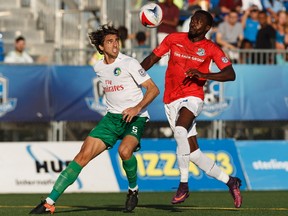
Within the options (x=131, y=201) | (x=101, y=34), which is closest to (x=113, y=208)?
(x=131, y=201)

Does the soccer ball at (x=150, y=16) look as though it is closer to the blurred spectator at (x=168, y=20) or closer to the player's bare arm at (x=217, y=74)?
the player's bare arm at (x=217, y=74)

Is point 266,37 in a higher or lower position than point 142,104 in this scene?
lower

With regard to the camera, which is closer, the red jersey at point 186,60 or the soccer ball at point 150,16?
the red jersey at point 186,60

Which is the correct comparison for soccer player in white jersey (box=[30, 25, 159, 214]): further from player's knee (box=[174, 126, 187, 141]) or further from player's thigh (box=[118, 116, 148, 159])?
player's knee (box=[174, 126, 187, 141])

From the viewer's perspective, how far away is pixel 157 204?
1463cm

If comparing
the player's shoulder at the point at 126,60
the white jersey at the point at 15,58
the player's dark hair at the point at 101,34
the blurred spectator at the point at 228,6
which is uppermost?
the player's dark hair at the point at 101,34

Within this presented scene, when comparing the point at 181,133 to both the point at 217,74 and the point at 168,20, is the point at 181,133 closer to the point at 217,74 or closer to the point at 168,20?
the point at 217,74

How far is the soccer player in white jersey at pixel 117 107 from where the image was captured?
12.1 m

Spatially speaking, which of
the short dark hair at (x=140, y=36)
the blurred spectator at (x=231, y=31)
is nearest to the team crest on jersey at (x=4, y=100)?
the short dark hair at (x=140, y=36)

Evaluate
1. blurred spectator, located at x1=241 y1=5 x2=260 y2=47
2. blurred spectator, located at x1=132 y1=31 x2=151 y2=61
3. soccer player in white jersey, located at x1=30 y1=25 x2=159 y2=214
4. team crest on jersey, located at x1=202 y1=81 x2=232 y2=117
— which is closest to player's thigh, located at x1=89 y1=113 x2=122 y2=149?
soccer player in white jersey, located at x1=30 y1=25 x2=159 y2=214

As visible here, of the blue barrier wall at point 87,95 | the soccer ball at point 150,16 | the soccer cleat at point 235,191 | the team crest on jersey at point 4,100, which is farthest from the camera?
the blue barrier wall at point 87,95

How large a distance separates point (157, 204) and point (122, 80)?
296 cm

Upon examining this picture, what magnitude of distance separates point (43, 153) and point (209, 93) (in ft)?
13.0

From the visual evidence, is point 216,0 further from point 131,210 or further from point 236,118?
point 131,210
